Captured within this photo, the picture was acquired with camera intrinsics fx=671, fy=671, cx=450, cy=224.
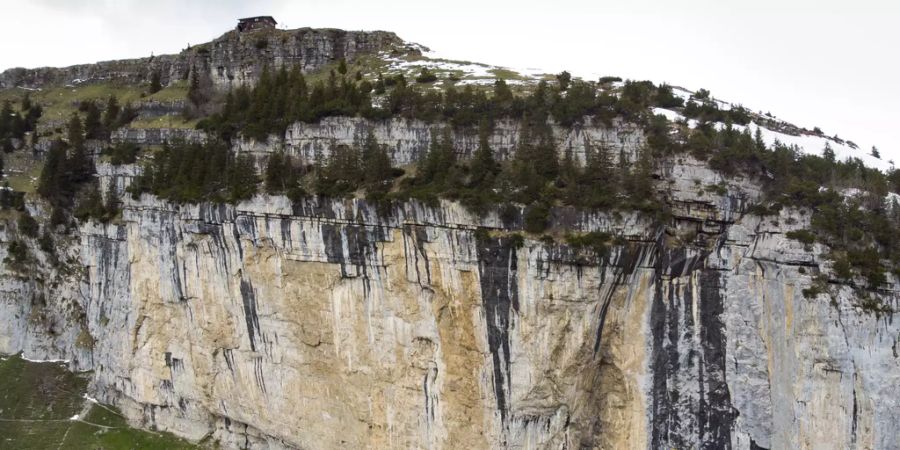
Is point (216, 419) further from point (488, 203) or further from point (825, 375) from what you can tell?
point (825, 375)

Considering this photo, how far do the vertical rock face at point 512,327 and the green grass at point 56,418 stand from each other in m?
6.23

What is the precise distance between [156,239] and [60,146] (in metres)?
16.7

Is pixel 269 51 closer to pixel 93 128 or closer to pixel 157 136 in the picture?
pixel 157 136

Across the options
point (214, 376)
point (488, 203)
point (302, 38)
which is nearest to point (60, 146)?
point (302, 38)

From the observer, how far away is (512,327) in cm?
3120

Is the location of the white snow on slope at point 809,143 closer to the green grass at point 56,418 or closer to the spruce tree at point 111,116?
the green grass at point 56,418

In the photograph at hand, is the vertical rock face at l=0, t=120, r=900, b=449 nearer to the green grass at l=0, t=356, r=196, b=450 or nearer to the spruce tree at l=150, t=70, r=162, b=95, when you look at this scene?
the green grass at l=0, t=356, r=196, b=450

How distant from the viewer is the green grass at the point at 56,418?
4406cm

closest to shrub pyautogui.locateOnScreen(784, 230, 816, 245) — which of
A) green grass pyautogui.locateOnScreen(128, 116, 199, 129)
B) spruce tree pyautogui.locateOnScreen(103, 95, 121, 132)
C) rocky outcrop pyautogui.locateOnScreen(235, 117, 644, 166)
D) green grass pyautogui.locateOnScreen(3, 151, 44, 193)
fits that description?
rocky outcrop pyautogui.locateOnScreen(235, 117, 644, 166)

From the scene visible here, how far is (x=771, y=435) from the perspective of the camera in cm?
2883

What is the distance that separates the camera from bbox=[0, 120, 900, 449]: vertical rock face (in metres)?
28.0

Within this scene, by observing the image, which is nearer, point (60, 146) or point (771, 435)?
point (771, 435)

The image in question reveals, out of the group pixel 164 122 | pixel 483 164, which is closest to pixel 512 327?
pixel 483 164

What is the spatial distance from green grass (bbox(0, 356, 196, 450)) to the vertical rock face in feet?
20.5
